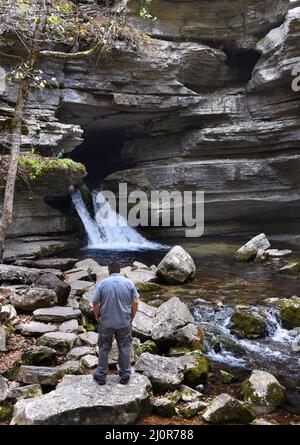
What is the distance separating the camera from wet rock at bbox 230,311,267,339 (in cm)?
1010

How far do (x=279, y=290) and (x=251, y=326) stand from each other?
3.91 meters

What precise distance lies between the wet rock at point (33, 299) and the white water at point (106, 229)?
1219 centimetres

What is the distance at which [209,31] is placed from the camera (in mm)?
22812

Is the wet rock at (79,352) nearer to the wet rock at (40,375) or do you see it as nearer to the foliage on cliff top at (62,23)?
the wet rock at (40,375)

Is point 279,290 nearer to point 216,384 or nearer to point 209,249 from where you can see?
point 216,384

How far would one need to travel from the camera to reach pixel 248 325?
403 inches

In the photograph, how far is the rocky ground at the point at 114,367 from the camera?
231 inches

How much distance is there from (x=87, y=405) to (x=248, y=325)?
575cm

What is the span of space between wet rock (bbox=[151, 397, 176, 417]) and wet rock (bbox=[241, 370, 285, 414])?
4.98 feet

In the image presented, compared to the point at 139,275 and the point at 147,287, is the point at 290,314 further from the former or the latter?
the point at 139,275

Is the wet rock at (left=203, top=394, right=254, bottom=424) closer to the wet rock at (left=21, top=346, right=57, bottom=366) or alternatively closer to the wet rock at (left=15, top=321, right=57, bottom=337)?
the wet rock at (left=21, top=346, right=57, bottom=366)

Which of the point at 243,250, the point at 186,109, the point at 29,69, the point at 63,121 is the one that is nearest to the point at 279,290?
the point at 243,250

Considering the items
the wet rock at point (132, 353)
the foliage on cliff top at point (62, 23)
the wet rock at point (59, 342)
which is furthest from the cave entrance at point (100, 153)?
the wet rock at point (132, 353)

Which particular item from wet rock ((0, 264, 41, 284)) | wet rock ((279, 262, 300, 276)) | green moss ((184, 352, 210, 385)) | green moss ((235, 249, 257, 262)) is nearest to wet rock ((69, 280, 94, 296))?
wet rock ((0, 264, 41, 284))
